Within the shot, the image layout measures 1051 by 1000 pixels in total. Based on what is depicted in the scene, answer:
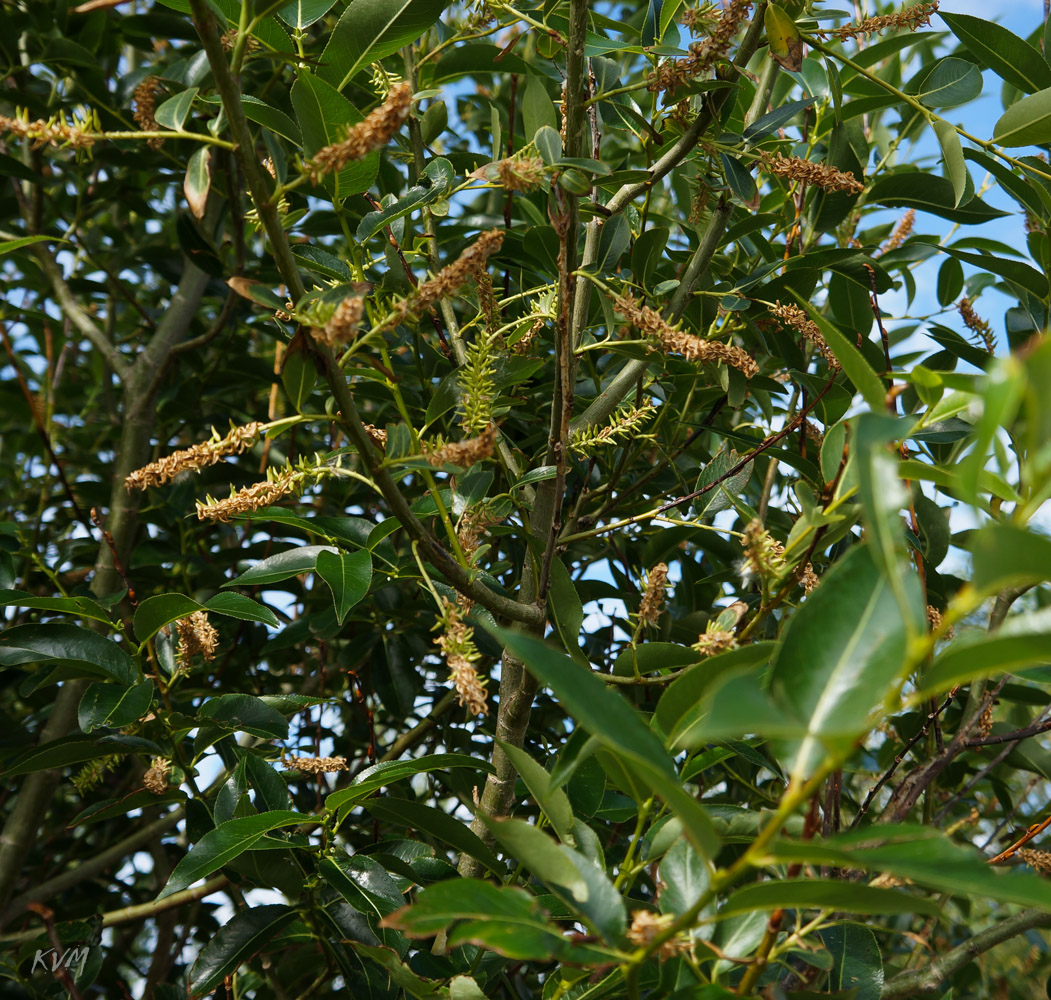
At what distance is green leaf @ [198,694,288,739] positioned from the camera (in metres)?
0.99

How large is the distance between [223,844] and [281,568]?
278 millimetres

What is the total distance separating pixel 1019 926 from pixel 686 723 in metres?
0.70

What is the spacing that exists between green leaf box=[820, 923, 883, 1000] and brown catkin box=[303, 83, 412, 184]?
0.74 metres

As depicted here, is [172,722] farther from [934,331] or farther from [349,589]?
[934,331]

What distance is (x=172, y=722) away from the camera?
1037mm

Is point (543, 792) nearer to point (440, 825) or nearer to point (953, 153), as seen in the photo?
point (440, 825)

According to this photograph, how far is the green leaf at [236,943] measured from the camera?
34.0 inches

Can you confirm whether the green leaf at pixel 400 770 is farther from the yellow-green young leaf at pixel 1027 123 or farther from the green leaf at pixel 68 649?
the yellow-green young leaf at pixel 1027 123

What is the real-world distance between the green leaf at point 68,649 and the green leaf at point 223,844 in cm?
31

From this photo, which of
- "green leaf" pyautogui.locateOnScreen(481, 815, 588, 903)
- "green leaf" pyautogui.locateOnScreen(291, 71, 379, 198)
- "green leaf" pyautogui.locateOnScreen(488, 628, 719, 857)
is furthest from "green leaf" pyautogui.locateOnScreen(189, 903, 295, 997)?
"green leaf" pyautogui.locateOnScreen(291, 71, 379, 198)

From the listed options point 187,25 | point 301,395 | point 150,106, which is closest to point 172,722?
point 301,395

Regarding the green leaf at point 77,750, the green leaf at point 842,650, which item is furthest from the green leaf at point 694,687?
the green leaf at point 77,750

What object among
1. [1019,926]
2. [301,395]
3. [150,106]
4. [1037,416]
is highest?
[150,106]

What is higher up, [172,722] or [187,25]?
[187,25]
